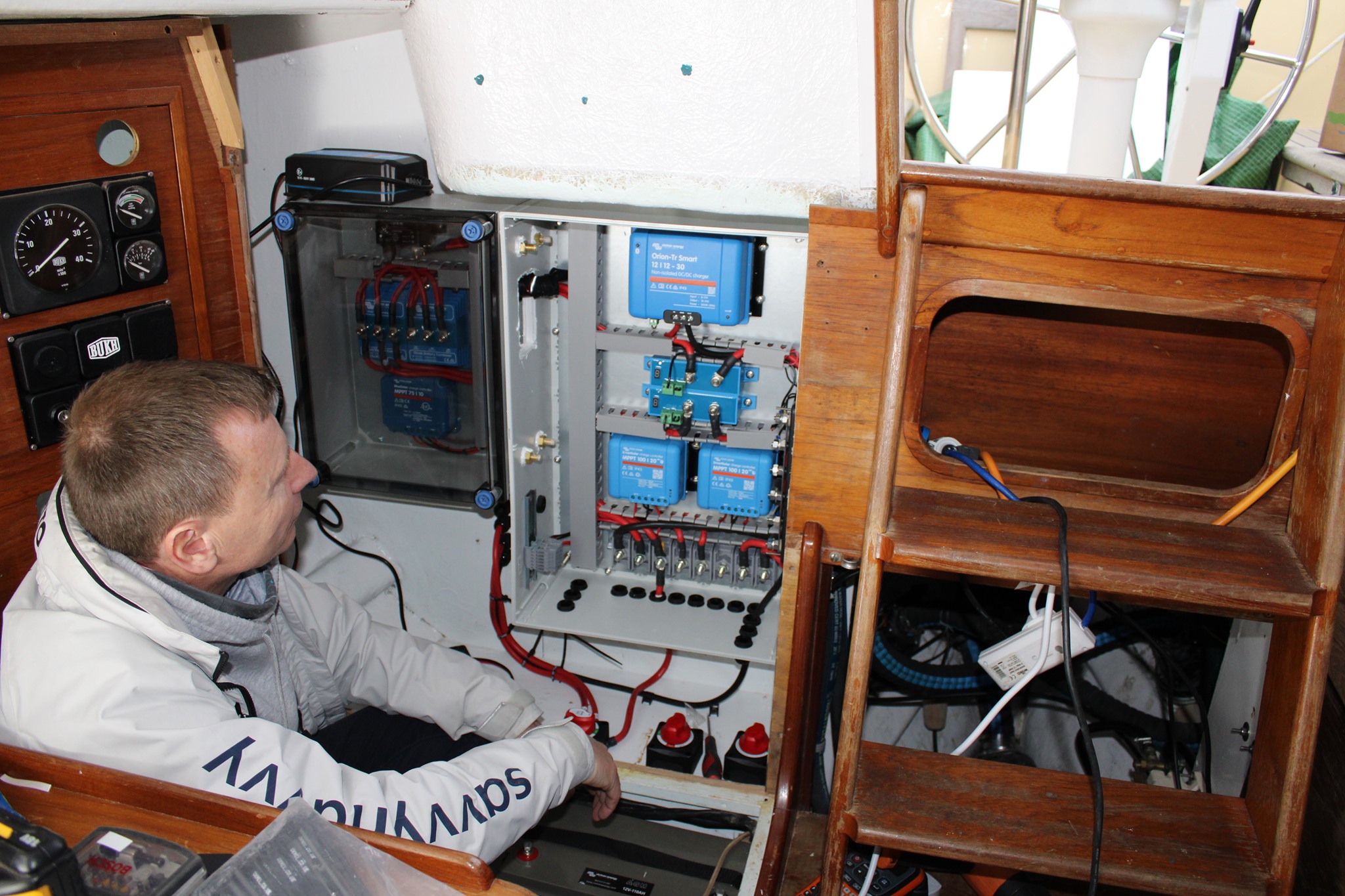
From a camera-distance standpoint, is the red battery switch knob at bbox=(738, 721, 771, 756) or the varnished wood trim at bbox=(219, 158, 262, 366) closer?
the varnished wood trim at bbox=(219, 158, 262, 366)

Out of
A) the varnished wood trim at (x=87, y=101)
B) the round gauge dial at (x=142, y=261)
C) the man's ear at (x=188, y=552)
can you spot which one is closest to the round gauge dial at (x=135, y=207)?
the round gauge dial at (x=142, y=261)

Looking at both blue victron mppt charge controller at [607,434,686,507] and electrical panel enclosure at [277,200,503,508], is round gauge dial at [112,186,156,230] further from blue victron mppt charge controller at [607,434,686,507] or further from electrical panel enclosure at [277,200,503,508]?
blue victron mppt charge controller at [607,434,686,507]

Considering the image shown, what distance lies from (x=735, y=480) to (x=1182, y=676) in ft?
3.28

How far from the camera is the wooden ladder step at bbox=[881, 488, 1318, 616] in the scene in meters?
1.09

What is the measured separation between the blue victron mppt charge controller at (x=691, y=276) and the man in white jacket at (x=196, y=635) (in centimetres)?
84

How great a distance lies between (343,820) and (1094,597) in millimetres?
1106

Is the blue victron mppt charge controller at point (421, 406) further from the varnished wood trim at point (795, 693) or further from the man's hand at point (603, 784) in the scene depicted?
the varnished wood trim at point (795, 693)

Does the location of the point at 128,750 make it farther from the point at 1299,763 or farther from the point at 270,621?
the point at 1299,763

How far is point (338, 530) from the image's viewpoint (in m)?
2.55

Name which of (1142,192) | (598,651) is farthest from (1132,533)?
(598,651)

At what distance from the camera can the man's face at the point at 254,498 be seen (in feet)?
4.38

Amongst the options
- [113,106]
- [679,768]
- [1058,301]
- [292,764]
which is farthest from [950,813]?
[113,106]

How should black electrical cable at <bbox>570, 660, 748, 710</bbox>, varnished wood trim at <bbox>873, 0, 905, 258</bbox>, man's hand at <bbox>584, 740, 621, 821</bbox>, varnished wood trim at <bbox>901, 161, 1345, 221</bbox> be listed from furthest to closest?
1. black electrical cable at <bbox>570, 660, 748, 710</bbox>
2. man's hand at <bbox>584, 740, 621, 821</bbox>
3. varnished wood trim at <bbox>901, 161, 1345, 221</bbox>
4. varnished wood trim at <bbox>873, 0, 905, 258</bbox>

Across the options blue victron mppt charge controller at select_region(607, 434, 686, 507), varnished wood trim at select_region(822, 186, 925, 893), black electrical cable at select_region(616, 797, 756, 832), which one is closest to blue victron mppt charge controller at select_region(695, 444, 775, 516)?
blue victron mppt charge controller at select_region(607, 434, 686, 507)
